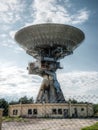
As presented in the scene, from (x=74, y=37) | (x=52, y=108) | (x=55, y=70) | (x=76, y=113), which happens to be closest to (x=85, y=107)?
(x=76, y=113)

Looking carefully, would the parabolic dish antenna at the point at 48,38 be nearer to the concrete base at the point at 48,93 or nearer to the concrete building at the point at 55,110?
the concrete base at the point at 48,93

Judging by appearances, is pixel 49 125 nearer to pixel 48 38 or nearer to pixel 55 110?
pixel 55 110

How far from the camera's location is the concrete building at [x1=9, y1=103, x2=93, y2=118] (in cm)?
4634

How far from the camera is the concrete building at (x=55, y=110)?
152 ft

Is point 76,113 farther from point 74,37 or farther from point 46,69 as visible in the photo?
point 74,37

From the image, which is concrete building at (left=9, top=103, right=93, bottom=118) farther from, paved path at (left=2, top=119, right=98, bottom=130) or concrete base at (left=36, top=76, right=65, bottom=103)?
paved path at (left=2, top=119, right=98, bottom=130)

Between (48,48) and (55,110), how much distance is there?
1498 centimetres

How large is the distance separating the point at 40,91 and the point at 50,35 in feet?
45.2

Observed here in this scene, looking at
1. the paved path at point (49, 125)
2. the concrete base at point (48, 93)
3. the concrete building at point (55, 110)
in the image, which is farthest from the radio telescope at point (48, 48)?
the paved path at point (49, 125)

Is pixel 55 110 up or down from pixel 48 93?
down

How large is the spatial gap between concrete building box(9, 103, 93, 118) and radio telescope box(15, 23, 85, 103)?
5.35 meters

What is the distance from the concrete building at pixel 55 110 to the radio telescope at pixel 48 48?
17.5 feet

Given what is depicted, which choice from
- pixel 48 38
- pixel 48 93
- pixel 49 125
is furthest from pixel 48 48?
pixel 49 125

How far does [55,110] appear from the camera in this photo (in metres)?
46.8
